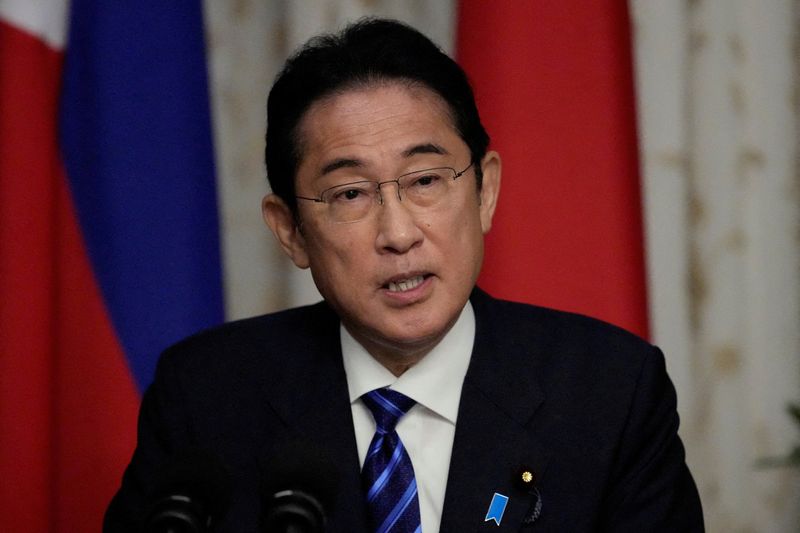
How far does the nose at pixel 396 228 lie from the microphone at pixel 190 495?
2.12ft

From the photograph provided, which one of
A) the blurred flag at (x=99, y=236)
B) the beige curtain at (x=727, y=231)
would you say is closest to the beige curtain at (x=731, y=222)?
the beige curtain at (x=727, y=231)

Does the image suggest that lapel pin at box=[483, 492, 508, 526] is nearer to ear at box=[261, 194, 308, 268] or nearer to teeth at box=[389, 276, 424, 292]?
teeth at box=[389, 276, 424, 292]

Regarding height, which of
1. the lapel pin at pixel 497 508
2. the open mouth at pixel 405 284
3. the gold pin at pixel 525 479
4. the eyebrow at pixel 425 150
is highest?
the eyebrow at pixel 425 150

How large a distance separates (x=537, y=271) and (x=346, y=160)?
1036 mm

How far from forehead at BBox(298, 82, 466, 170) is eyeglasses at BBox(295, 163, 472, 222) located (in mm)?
56

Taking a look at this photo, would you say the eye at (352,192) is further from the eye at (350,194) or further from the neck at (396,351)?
the neck at (396,351)

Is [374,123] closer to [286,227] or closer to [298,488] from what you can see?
[286,227]

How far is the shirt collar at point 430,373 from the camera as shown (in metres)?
2.02

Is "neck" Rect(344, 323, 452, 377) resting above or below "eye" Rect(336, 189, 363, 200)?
below

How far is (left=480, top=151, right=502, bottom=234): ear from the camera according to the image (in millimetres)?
2139

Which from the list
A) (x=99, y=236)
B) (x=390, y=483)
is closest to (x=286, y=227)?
(x=390, y=483)

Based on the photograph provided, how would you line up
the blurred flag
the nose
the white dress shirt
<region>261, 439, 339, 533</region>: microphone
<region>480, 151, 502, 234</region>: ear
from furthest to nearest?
1. the blurred flag
2. <region>480, 151, 502, 234</region>: ear
3. the white dress shirt
4. the nose
5. <region>261, 439, 339, 533</region>: microphone

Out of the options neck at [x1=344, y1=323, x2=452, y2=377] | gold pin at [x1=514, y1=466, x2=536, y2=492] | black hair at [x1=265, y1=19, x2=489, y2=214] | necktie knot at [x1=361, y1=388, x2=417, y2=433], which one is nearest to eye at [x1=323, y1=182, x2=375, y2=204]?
black hair at [x1=265, y1=19, x2=489, y2=214]

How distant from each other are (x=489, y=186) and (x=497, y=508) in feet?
2.29
